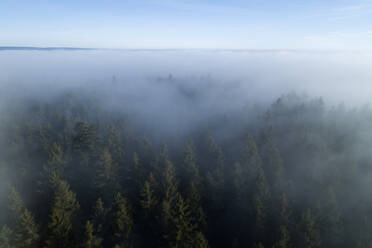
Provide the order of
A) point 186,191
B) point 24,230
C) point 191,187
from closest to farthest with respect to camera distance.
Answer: point 24,230, point 191,187, point 186,191

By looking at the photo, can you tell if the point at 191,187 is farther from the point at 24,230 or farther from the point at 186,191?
the point at 24,230

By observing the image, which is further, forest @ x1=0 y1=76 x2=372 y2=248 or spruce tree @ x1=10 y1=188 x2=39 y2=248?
forest @ x1=0 y1=76 x2=372 y2=248

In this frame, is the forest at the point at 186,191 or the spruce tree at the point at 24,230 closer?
the spruce tree at the point at 24,230

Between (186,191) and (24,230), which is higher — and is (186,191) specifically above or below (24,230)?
below

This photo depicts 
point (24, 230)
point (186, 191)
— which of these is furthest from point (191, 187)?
point (24, 230)

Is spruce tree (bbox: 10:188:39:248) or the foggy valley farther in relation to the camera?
the foggy valley

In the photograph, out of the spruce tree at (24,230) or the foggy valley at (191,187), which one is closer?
the spruce tree at (24,230)

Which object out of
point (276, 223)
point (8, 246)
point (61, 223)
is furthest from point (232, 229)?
point (8, 246)

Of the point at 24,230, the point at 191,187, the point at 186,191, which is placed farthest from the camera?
the point at 186,191
